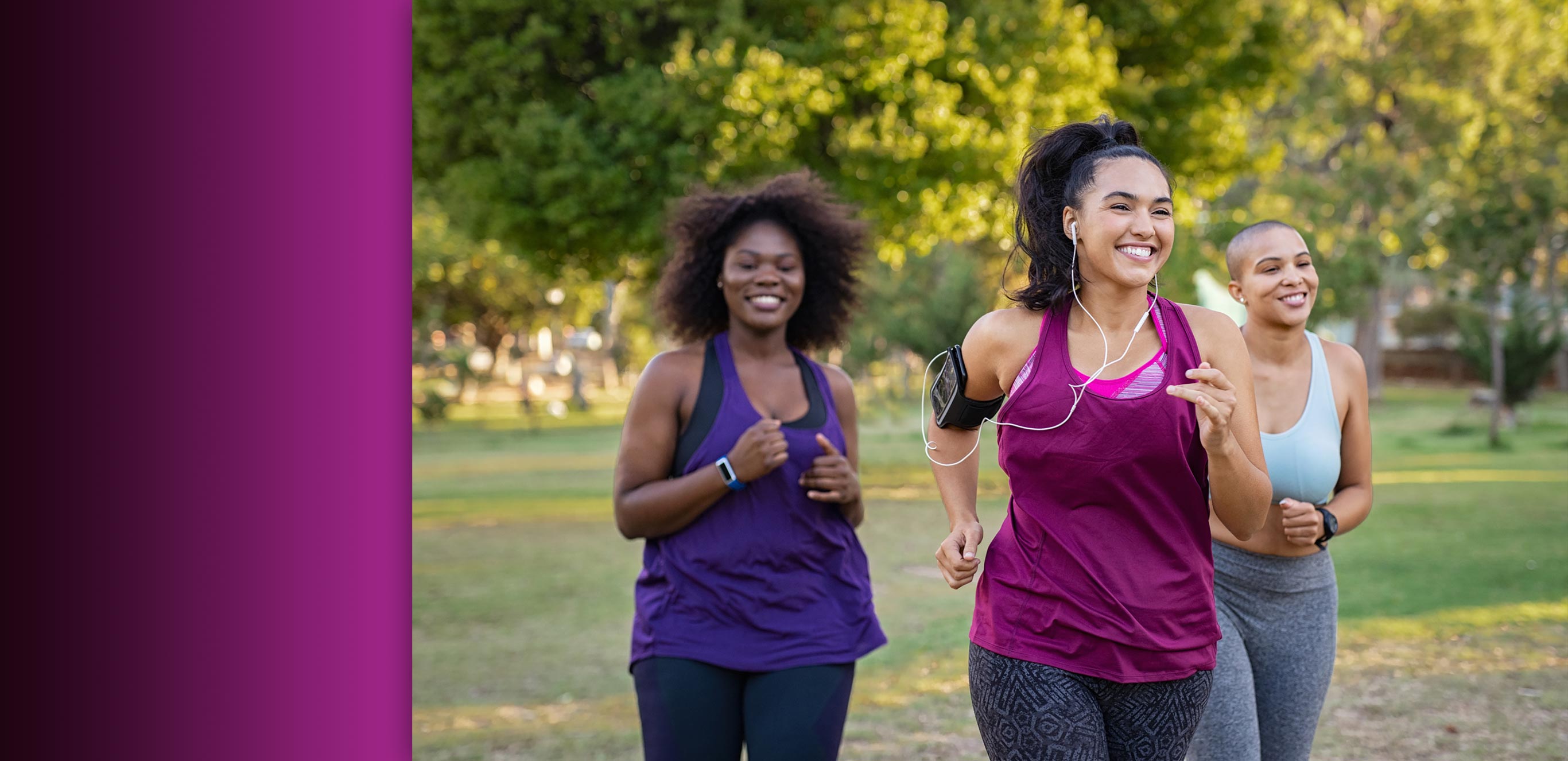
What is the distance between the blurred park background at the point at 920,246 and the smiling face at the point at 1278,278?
2.41 feet

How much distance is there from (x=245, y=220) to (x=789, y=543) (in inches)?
84.5

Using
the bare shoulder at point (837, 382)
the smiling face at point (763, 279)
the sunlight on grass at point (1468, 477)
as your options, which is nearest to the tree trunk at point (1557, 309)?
the sunlight on grass at point (1468, 477)

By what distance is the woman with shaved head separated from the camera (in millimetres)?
3328

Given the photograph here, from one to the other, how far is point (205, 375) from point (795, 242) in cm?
253

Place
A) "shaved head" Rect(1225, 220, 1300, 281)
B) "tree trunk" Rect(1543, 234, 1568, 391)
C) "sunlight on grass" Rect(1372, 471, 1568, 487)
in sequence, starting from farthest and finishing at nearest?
1. "tree trunk" Rect(1543, 234, 1568, 391)
2. "sunlight on grass" Rect(1372, 471, 1568, 487)
3. "shaved head" Rect(1225, 220, 1300, 281)

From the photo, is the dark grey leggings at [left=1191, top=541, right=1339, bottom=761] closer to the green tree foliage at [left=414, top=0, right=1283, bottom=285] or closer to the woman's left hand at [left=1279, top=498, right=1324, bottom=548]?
the woman's left hand at [left=1279, top=498, right=1324, bottom=548]

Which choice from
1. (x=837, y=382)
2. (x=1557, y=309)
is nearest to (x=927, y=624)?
(x=837, y=382)

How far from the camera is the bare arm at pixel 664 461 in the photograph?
3.40 metres

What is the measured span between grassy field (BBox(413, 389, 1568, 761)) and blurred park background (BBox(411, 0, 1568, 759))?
0.04 m

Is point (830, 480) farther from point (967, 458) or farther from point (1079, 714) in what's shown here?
point (1079, 714)

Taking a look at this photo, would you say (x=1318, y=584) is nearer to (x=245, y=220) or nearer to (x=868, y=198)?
(x=245, y=220)

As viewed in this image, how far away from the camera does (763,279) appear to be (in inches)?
147

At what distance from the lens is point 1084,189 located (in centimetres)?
268

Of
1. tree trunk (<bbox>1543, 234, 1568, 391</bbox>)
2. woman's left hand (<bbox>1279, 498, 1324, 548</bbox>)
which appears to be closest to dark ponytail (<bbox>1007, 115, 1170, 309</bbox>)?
woman's left hand (<bbox>1279, 498, 1324, 548</bbox>)
